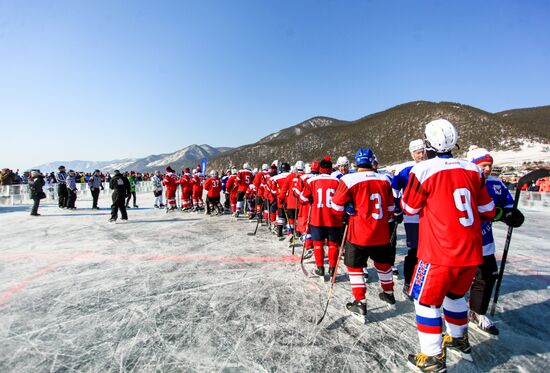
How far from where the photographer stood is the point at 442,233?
2.28m

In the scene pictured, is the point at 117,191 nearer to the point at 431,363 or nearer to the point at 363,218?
the point at 363,218

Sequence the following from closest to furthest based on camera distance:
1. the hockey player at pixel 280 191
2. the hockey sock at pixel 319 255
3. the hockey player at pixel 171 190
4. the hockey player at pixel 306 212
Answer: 1. the hockey sock at pixel 319 255
2. the hockey player at pixel 306 212
3. the hockey player at pixel 280 191
4. the hockey player at pixel 171 190

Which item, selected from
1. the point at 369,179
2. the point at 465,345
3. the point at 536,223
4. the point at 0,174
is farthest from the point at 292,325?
the point at 0,174

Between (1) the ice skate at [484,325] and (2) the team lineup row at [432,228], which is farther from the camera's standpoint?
(1) the ice skate at [484,325]

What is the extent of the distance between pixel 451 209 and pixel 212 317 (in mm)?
2763

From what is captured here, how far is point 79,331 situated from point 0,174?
71.3 feet

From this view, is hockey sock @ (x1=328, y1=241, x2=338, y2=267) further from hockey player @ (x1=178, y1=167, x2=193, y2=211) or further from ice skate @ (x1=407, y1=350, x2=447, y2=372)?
hockey player @ (x1=178, y1=167, x2=193, y2=211)

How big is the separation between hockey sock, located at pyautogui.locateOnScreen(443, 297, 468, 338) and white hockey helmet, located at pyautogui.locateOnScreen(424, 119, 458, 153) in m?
1.36

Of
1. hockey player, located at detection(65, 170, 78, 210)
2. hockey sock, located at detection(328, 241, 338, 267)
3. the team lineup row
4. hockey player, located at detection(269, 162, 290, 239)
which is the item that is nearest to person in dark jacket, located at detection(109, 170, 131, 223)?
hockey player, located at detection(269, 162, 290, 239)

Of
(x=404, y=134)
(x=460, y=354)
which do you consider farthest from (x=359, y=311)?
(x=404, y=134)

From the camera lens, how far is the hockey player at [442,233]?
7.34 feet

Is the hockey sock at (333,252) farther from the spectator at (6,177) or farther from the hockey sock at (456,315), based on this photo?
the spectator at (6,177)

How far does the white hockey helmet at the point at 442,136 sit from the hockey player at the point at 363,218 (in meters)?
0.93

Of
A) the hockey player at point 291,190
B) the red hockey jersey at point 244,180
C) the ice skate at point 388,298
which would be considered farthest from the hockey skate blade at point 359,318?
the red hockey jersey at point 244,180
